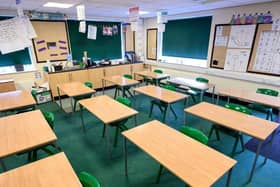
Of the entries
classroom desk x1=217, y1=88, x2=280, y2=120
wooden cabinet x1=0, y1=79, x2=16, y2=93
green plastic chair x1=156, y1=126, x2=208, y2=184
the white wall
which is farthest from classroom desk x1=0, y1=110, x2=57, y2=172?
the white wall

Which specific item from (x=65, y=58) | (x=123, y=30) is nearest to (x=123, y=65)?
(x=123, y=30)

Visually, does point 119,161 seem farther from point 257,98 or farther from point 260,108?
point 260,108

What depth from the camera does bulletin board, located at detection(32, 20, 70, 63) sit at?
5.08 m

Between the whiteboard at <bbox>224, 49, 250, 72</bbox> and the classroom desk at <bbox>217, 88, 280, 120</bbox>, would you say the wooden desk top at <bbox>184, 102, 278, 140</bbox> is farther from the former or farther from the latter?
the whiteboard at <bbox>224, 49, 250, 72</bbox>

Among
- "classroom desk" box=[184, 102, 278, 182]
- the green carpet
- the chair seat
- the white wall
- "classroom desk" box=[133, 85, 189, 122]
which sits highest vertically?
the white wall

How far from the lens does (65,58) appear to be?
226 inches

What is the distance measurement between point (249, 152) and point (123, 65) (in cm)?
499

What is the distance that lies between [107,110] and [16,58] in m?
4.08

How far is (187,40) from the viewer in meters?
5.91

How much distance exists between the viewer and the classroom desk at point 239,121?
2.11 meters

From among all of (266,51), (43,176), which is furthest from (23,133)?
(266,51)

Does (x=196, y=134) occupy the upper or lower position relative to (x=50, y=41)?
lower

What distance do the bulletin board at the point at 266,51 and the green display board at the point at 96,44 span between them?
485 cm

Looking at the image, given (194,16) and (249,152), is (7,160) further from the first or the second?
(194,16)
